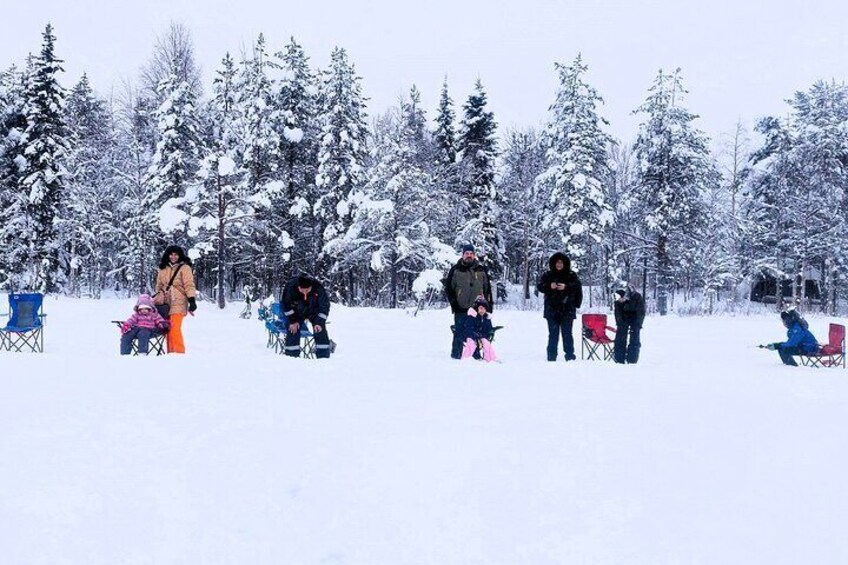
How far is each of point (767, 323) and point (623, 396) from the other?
54.6 ft

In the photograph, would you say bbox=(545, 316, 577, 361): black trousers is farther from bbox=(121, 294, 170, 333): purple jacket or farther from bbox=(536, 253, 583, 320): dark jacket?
bbox=(121, 294, 170, 333): purple jacket

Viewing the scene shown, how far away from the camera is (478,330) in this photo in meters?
10.2

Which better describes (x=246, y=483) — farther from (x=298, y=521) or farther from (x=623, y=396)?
(x=623, y=396)

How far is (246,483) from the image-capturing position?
4219mm

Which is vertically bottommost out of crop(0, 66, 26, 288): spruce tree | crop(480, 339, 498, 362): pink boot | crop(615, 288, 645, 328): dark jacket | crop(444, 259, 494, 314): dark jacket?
crop(480, 339, 498, 362): pink boot

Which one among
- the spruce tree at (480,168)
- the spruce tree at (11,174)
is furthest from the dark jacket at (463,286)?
the spruce tree at (11,174)

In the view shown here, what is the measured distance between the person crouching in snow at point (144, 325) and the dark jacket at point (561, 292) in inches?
211

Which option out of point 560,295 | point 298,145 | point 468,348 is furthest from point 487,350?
point 298,145

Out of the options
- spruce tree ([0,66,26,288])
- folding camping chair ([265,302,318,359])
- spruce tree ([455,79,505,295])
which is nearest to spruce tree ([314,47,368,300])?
spruce tree ([455,79,505,295])

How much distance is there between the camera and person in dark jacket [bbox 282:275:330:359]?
31.9ft

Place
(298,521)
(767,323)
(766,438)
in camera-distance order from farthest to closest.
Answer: (767,323) → (766,438) → (298,521)

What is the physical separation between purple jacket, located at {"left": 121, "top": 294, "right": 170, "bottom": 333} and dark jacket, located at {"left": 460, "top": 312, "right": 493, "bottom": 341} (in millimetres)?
4194

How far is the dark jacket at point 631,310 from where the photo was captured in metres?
11.1

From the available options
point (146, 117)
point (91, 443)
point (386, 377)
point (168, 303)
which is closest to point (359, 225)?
point (146, 117)
